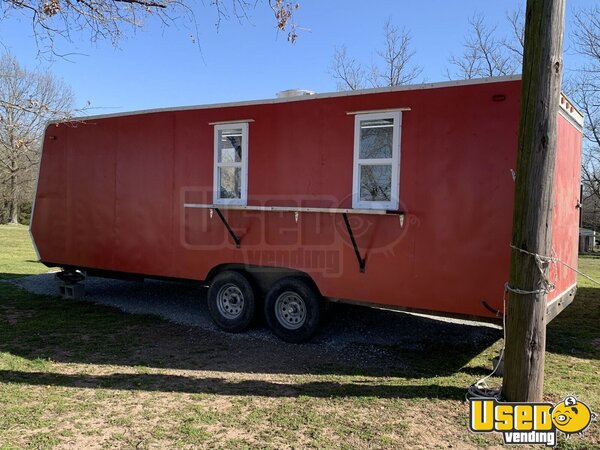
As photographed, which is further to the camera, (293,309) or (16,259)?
(16,259)

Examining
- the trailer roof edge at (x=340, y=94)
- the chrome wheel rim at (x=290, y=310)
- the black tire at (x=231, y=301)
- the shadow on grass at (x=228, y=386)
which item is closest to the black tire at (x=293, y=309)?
the chrome wheel rim at (x=290, y=310)

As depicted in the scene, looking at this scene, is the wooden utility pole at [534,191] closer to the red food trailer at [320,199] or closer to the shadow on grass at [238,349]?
the shadow on grass at [238,349]

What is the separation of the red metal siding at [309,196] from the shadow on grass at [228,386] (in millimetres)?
1133

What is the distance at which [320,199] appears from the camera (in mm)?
6223

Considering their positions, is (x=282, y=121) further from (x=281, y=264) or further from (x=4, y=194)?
(x=4, y=194)

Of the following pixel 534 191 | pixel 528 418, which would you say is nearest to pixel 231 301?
pixel 528 418

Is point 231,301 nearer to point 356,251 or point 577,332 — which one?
point 356,251

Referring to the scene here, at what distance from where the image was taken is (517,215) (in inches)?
159

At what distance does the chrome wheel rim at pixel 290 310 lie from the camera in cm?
643

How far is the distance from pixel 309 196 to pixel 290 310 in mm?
1508

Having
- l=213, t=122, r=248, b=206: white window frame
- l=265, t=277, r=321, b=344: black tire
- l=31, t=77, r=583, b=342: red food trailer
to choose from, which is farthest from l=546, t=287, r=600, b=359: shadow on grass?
l=213, t=122, r=248, b=206: white window frame

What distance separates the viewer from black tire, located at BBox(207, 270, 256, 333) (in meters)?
6.78

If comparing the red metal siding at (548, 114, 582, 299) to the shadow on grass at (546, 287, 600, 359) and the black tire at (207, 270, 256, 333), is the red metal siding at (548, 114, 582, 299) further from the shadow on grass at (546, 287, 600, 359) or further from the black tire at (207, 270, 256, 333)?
the black tire at (207, 270, 256, 333)

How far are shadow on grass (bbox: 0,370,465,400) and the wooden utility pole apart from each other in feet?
2.60
